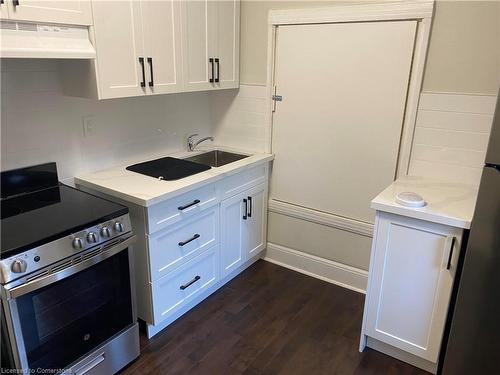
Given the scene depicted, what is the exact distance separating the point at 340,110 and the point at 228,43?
3.04 feet

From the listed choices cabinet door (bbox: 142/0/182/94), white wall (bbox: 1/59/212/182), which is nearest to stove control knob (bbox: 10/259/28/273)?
white wall (bbox: 1/59/212/182)

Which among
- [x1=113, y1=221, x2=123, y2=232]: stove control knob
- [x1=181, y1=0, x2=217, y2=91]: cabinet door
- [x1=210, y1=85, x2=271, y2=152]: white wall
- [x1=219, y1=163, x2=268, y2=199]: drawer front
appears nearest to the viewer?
[x1=113, y1=221, x2=123, y2=232]: stove control knob

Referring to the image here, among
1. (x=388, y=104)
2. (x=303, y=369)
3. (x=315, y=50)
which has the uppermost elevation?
(x=315, y=50)

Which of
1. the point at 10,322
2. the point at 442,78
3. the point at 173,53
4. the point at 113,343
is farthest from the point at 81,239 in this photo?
the point at 442,78

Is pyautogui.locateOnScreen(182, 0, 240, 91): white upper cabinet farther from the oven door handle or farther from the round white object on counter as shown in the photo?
the round white object on counter

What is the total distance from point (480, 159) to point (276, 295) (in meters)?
1.53

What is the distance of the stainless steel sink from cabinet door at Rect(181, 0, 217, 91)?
566 millimetres

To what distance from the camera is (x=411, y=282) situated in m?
1.96

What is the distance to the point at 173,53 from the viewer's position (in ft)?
7.62

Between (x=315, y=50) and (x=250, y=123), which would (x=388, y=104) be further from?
(x=250, y=123)

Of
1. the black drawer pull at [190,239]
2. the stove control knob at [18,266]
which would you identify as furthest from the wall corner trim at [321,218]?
the stove control knob at [18,266]

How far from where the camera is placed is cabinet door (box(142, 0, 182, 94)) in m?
2.14

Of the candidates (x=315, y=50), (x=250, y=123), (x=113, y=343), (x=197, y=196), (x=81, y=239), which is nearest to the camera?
(x=81, y=239)

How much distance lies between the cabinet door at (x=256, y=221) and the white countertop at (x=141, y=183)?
1.23 ft
